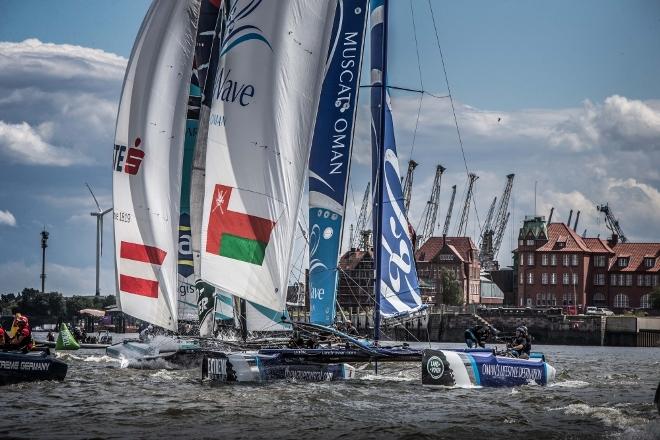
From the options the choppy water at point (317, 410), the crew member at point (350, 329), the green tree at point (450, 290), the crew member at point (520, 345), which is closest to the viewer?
the choppy water at point (317, 410)

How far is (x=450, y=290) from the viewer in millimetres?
169500

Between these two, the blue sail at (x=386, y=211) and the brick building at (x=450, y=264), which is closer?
the blue sail at (x=386, y=211)

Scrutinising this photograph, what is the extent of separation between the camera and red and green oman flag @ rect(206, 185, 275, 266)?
3200 centimetres

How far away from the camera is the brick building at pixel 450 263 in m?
177

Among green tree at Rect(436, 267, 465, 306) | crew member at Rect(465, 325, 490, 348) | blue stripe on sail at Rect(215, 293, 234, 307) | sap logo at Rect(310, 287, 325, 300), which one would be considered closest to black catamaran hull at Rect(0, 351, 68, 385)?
sap logo at Rect(310, 287, 325, 300)

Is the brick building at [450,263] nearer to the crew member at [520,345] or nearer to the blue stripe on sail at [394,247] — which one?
the blue stripe on sail at [394,247]

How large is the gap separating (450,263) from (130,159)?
144m

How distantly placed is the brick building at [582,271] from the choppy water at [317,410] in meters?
125

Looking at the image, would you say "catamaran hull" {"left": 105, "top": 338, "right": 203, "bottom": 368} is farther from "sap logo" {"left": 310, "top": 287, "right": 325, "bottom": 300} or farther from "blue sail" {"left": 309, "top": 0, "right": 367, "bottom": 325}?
"blue sail" {"left": 309, "top": 0, "right": 367, "bottom": 325}

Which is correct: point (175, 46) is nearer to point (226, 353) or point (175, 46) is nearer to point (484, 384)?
point (226, 353)

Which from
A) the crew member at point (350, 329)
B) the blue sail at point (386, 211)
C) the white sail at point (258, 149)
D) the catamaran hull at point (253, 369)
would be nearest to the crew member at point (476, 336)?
the blue sail at point (386, 211)

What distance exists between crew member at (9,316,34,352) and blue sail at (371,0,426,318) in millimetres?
11866

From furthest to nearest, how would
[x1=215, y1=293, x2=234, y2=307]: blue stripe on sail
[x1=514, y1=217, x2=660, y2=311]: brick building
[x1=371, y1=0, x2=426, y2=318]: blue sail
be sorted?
[x1=514, y1=217, x2=660, y2=311]: brick building
[x1=215, y1=293, x2=234, y2=307]: blue stripe on sail
[x1=371, y1=0, x2=426, y2=318]: blue sail

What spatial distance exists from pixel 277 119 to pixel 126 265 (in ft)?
29.0
